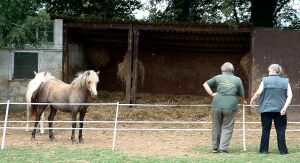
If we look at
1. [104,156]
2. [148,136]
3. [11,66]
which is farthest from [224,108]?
[11,66]

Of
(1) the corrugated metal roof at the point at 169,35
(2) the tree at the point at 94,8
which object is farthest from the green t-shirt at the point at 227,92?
(2) the tree at the point at 94,8

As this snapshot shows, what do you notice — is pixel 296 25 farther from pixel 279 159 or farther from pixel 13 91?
pixel 279 159

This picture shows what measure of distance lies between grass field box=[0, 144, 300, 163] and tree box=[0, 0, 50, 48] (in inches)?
127

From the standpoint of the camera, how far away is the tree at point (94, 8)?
1784 centimetres

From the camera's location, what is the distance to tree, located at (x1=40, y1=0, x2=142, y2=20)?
58.5 feet

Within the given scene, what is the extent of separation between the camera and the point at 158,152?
8.90 metres

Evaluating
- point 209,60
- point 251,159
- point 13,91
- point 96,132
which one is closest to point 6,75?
point 13,91

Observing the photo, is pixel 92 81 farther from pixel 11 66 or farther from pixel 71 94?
pixel 11 66

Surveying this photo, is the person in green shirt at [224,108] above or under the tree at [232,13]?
under

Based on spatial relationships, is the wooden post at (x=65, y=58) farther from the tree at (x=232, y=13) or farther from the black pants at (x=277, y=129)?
the black pants at (x=277, y=129)

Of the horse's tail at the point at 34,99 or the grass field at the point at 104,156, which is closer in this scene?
the grass field at the point at 104,156

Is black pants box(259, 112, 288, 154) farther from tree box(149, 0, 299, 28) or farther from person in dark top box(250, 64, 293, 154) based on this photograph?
tree box(149, 0, 299, 28)

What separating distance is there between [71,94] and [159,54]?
7584 mm

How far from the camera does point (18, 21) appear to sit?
458 inches
